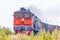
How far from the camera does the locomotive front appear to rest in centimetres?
1957

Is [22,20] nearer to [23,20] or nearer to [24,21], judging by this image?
[23,20]

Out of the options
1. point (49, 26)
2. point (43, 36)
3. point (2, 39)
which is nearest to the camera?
point (2, 39)

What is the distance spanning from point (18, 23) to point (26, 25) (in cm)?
70

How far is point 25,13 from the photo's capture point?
1998cm

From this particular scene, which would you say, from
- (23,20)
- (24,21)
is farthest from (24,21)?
(23,20)

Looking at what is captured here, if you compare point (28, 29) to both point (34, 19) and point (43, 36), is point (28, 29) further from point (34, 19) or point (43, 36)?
point (43, 36)

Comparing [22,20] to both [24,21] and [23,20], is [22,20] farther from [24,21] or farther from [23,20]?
[24,21]

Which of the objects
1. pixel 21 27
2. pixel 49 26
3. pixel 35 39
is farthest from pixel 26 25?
pixel 35 39

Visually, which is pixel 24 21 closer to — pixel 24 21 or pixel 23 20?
pixel 24 21

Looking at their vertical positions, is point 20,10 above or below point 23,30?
above

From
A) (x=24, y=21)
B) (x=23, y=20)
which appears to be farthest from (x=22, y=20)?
(x=24, y=21)

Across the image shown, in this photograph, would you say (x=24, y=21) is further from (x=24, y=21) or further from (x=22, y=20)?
(x=22, y=20)

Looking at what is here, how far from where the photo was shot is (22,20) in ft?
65.8

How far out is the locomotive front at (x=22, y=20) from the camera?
19.6 metres
